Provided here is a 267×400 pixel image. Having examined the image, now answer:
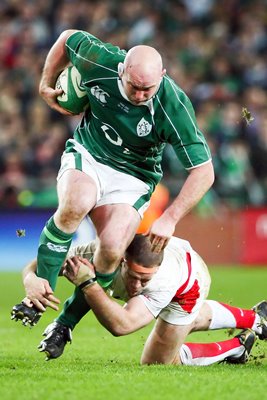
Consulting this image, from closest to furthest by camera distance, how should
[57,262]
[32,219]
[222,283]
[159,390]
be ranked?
[159,390], [57,262], [222,283], [32,219]

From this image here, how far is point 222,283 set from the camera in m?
15.3

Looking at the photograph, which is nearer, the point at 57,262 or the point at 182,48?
the point at 57,262

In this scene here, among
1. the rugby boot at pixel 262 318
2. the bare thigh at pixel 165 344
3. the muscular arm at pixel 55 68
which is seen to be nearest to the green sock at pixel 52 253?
the bare thigh at pixel 165 344

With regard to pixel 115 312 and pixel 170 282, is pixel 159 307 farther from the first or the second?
pixel 115 312

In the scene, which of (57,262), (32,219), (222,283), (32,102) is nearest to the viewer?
(57,262)

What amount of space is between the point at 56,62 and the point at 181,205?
1682 millimetres

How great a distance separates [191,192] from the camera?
7.66m

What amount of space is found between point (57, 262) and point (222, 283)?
7.81 m

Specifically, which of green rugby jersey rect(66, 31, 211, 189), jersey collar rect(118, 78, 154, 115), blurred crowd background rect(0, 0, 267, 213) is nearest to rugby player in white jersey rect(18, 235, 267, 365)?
green rugby jersey rect(66, 31, 211, 189)

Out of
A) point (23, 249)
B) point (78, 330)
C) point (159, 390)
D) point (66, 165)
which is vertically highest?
point (66, 165)

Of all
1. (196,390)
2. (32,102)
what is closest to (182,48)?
(32,102)

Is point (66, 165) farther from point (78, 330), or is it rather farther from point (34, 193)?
point (34, 193)

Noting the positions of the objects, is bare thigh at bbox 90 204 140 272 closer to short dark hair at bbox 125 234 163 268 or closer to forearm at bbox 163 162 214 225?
short dark hair at bbox 125 234 163 268

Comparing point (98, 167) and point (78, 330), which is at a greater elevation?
point (98, 167)
